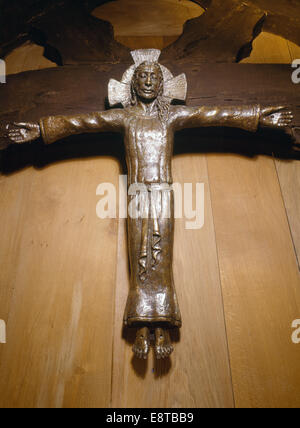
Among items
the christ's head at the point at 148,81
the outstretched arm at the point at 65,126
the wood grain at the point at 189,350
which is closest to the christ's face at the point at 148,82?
the christ's head at the point at 148,81

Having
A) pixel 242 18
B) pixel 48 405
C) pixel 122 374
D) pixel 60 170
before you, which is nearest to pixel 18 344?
pixel 48 405

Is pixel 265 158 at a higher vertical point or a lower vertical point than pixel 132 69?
lower

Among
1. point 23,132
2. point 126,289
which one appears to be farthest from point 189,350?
point 23,132

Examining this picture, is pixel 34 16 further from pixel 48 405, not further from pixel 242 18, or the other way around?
pixel 48 405

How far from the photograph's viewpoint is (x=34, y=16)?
5.05 ft

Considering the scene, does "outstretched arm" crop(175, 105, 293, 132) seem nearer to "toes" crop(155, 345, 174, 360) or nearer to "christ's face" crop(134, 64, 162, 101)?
"christ's face" crop(134, 64, 162, 101)

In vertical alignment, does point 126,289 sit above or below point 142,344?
above

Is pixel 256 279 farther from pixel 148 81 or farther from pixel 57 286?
pixel 148 81

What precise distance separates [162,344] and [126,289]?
26 centimetres

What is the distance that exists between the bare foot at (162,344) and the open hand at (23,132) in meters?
0.82

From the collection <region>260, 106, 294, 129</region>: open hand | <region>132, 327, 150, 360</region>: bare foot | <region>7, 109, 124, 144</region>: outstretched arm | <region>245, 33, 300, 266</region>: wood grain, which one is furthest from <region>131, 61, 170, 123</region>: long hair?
<region>132, 327, 150, 360</region>: bare foot

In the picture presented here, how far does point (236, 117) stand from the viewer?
1.26m

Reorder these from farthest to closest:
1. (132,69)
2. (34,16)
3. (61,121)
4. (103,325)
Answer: (34,16)
(132,69)
(61,121)
(103,325)
